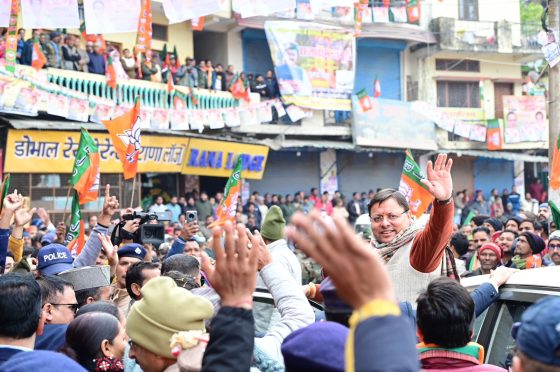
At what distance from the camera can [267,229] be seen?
528 cm

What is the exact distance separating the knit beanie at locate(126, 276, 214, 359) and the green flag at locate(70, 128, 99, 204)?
568 cm

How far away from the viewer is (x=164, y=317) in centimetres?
241

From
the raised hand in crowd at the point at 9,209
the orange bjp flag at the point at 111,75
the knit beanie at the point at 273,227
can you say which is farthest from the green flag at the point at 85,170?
the orange bjp flag at the point at 111,75

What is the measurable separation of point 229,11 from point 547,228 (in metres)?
11.8

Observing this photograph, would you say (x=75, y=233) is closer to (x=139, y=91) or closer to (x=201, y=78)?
(x=139, y=91)

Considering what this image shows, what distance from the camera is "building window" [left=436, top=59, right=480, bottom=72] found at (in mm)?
24688

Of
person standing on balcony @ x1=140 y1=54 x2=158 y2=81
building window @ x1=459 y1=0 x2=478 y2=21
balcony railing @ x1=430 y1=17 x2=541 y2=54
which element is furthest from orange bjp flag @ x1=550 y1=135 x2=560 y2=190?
building window @ x1=459 y1=0 x2=478 y2=21

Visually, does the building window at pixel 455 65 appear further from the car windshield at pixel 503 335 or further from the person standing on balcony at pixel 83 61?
the car windshield at pixel 503 335

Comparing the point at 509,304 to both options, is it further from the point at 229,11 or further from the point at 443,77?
the point at 443,77

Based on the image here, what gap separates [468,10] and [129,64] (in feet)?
44.6

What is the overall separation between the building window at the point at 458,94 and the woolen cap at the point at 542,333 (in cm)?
2343

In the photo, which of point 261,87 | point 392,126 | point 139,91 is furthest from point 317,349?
point 392,126

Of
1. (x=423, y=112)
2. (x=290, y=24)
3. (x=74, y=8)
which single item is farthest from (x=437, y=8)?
(x=74, y=8)

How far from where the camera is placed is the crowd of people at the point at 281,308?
1.61 meters
